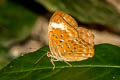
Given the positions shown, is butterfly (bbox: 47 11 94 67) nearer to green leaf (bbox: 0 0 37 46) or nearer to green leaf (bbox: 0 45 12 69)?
green leaf (bbox: 0 45 12 69)

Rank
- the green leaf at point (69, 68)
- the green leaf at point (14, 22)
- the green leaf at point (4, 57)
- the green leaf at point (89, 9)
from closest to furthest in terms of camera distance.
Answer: the green leaf at point (69, 68), the green leaf at point (89, 9), the green leaf at point (4, 57), the green leaf at point (14, 22)

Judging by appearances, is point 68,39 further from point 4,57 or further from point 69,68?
point 4,57

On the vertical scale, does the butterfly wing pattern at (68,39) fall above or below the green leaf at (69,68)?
above

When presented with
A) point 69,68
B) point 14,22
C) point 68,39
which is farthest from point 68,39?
point 14,22

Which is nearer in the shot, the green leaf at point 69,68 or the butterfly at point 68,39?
the green leaf at point 69,68

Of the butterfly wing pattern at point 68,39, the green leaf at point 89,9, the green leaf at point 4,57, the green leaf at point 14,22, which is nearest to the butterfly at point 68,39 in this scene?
the butterfly wing pattern at point 68,39

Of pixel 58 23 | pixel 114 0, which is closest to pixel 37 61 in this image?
pixel 58 23

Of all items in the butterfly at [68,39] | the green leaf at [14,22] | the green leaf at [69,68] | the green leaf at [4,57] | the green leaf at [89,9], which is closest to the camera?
the green leaf at [69,68]

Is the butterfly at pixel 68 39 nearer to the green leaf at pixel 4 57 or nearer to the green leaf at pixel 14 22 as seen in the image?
the green leaf at pixel 4 57
